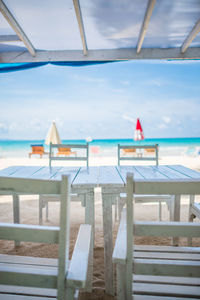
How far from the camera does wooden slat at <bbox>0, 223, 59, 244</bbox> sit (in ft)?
2.54

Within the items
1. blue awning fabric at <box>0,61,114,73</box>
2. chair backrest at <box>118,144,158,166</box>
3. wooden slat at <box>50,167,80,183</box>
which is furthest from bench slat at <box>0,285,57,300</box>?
blue awning fabric at <box>0,61,114,73</box>

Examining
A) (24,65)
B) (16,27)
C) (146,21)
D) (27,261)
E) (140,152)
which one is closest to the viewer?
(27,261)

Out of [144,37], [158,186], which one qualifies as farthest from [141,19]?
[158,186]

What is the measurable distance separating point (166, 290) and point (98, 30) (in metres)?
2.90

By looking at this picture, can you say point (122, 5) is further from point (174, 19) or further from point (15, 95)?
point (15, 95)

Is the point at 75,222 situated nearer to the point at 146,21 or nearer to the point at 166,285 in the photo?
the point at 166,285

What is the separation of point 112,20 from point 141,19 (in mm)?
337

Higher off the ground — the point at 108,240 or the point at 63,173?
the point at 63,173

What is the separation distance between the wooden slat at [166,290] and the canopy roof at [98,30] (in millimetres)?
2398

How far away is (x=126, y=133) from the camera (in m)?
25.8

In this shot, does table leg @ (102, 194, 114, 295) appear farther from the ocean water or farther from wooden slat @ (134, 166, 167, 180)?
the ocean water

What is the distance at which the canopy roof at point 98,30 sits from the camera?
2525mm

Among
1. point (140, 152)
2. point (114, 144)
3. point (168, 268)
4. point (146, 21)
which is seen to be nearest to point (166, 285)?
point (168, 268)

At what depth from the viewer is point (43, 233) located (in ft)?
2.56
